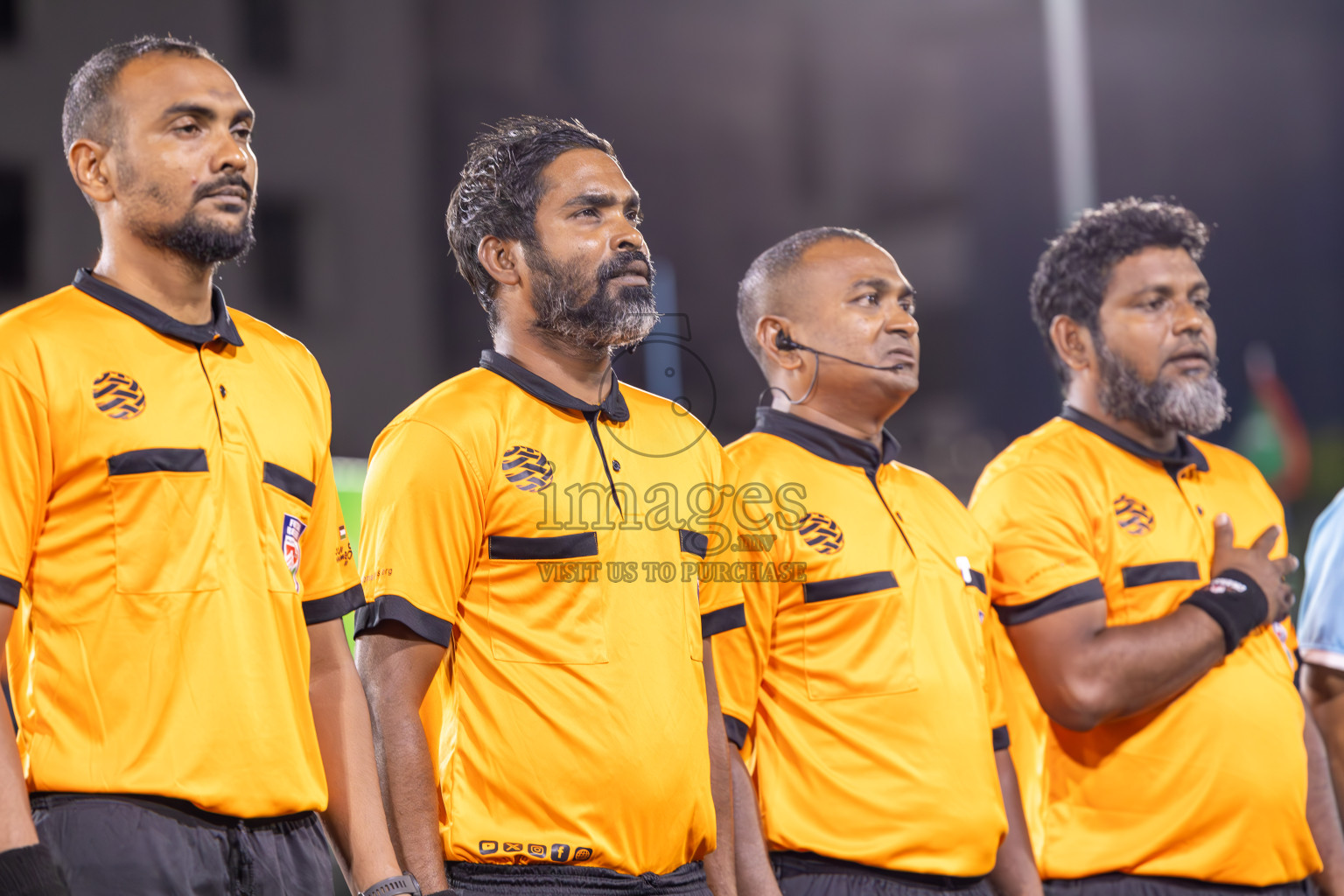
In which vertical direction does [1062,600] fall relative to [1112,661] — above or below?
above

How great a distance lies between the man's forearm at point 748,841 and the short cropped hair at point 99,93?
1.55 meters

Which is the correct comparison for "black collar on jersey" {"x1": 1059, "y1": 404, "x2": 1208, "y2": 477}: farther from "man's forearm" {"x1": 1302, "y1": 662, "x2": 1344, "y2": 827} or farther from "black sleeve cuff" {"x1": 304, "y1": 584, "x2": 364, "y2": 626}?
"black sleeve cuff" {"x1": 304, "y1": 584, "x2": 364, "y2": 626}

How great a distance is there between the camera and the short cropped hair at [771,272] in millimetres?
3219

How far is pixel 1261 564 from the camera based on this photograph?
3.09 metres

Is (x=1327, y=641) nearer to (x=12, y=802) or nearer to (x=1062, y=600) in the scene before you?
(x=1062, y=600)

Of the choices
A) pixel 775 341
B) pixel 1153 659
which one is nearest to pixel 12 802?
pixel 775 341

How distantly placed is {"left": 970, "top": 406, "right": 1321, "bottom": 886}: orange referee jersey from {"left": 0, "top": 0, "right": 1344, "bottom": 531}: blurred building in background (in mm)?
5183

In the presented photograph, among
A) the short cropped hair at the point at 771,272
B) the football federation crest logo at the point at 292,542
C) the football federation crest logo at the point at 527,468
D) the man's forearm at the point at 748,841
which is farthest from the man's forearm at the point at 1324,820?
the football federation crest logo at the point at 292,542

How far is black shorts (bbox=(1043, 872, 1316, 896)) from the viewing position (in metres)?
2.93

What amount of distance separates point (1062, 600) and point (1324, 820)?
0.95 metres

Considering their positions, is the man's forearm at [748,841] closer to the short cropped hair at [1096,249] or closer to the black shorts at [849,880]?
the black shorts at [849,880]

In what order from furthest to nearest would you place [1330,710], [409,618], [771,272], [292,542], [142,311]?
[1330,710] < [771,272] < [409,618] < [292,542] < [142,311]

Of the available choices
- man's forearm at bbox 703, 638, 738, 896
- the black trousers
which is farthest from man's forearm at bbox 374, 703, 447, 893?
man's forearm at bbox 703, 638, 738, 896

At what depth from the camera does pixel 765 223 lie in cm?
1255
